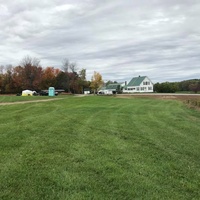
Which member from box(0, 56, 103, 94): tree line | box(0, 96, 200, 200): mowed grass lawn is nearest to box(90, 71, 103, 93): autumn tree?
box(0, 56, 103, 94): tree line

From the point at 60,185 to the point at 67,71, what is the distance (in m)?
78.0

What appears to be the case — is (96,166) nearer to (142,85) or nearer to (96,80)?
(96,80)

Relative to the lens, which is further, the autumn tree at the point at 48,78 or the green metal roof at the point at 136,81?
the green metal roof at the point at 136,81

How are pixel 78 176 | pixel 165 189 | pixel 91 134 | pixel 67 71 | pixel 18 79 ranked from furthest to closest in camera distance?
pixel 67 71 → pixel 18 79 → pixel 91 134 → pixel 78 176 → pixel 165 189

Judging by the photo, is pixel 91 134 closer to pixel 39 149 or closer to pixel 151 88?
pixel 39 149

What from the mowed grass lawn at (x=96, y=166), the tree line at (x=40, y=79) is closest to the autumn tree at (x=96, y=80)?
the tree line at (x=40, y=79)

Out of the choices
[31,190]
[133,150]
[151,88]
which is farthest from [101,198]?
[151,88]

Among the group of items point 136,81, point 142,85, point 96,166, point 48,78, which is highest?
point 48,78

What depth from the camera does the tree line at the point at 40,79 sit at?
73.4m

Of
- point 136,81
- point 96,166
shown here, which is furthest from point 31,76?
point 96,166

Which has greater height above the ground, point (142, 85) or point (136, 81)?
point (136, 81)

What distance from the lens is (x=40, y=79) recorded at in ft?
245

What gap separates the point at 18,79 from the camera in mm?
73500

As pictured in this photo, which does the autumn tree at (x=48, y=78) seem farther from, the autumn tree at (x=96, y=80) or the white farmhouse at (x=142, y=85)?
the white farmhouse at (x=142, y=85)
